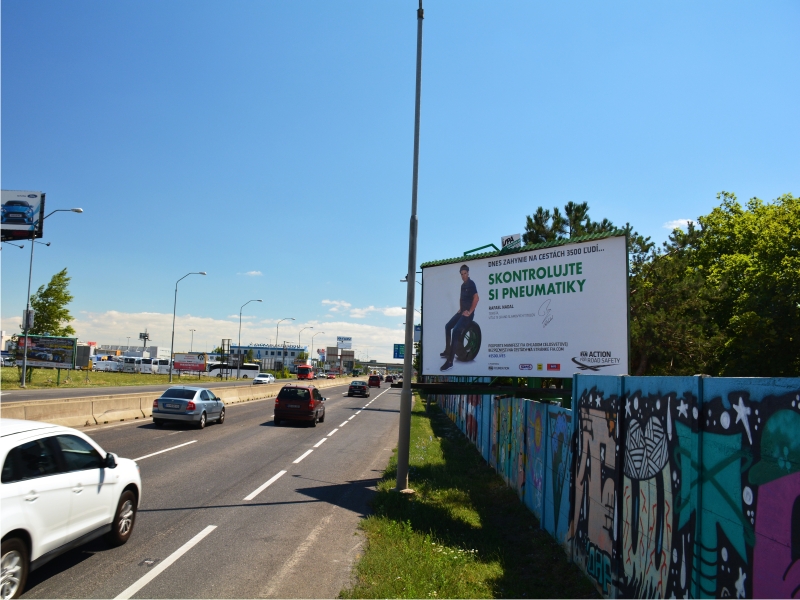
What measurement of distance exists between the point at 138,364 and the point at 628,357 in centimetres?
10274

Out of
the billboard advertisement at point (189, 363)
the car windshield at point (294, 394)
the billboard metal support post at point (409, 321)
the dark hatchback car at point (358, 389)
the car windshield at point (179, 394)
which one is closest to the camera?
the billboard metal support post at point (409, 321)

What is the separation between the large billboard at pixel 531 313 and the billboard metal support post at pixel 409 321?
4.93ft

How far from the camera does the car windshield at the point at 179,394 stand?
21.0 metres

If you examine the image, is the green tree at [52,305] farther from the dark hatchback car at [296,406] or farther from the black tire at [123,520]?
the black tire at [123,520]

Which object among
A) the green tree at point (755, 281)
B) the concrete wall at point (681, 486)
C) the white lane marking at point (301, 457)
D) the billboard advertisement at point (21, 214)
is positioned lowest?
the white lane marking at point (301, 457)

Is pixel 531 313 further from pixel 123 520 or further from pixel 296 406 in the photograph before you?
pixel 296 406

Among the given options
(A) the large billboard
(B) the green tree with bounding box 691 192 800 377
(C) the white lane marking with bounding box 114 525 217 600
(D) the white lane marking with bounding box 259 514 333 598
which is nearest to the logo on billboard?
(A) the large billboard

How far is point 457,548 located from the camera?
7691 millimetres

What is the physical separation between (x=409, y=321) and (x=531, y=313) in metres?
2.51

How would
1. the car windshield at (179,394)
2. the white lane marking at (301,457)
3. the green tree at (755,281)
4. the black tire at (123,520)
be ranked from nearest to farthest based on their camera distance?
the black tire at (123,520), the white lane marking at (301,457), the car windshield at (179,394), the green tree at (755,281)

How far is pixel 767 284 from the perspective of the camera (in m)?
30.2

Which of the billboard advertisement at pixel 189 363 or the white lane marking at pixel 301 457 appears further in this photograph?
the billboard advertisement at pixel 189 363

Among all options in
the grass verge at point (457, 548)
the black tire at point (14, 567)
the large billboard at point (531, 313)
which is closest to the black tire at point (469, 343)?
the large billboard at point (531, 313)

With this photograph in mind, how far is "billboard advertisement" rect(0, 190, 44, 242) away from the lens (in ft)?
175
